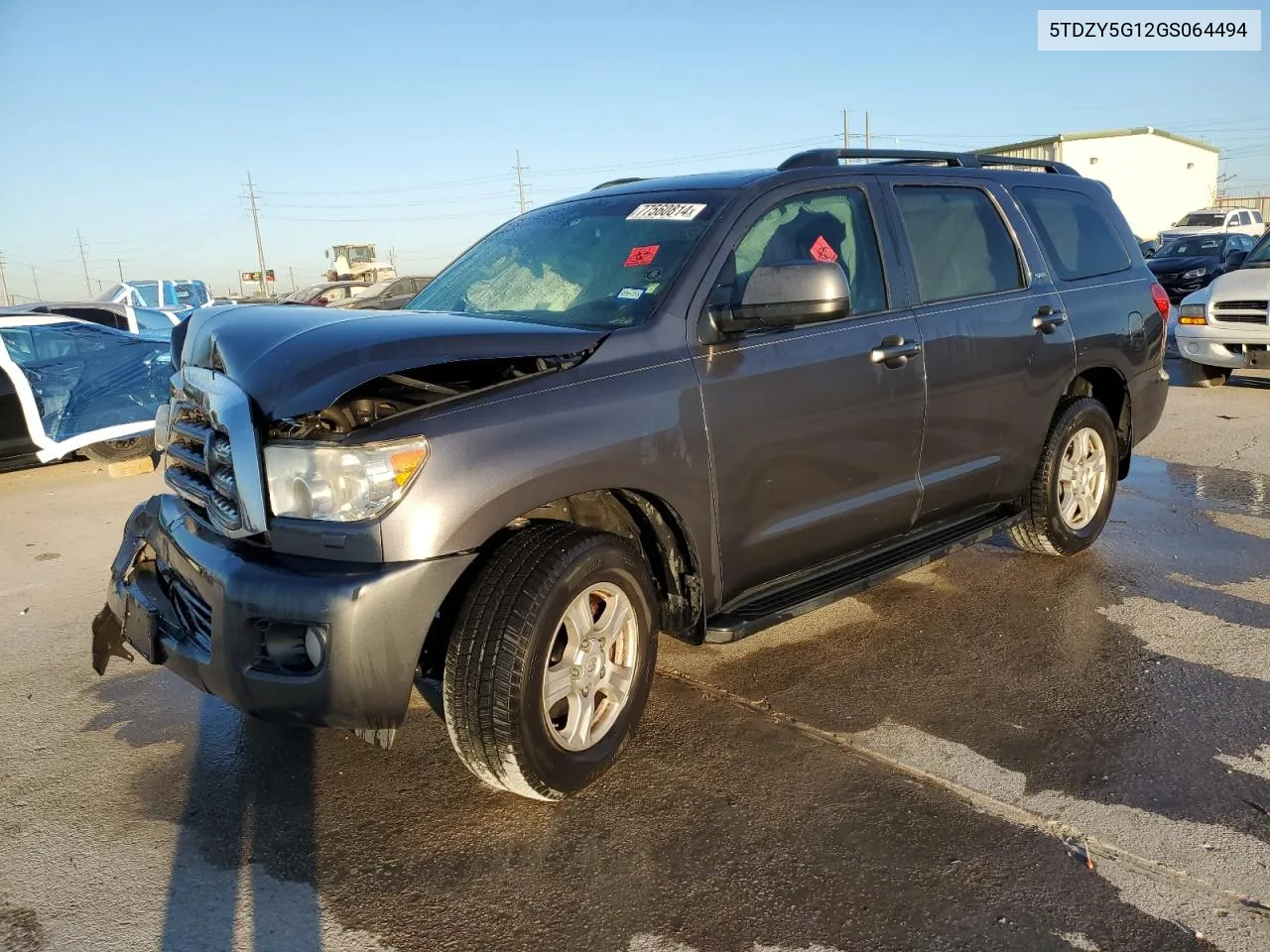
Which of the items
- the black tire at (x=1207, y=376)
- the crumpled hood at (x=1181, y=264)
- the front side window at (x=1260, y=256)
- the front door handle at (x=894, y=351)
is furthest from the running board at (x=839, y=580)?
the crumpled hood at (x=1181, y=264)

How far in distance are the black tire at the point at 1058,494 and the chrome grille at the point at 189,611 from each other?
363 cm

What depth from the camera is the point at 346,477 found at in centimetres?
250

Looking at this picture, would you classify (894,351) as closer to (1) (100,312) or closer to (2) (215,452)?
(2) (215,452)

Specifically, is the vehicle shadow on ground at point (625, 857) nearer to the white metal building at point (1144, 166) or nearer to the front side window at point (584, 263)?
the front side window at point (584, 263)

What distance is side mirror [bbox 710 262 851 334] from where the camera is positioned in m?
3.12

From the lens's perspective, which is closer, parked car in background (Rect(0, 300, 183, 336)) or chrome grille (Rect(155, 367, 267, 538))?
chrome grille (Rect(155, 367, 267, 538))

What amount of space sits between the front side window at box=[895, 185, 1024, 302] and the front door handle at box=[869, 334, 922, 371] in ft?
1.00

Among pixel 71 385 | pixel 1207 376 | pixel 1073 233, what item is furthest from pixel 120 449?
pixel 1207 376

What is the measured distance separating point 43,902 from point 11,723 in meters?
1.32

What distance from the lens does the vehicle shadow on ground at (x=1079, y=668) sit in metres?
3.05

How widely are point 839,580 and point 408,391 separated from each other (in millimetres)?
1715

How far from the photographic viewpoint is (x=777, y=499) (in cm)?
337

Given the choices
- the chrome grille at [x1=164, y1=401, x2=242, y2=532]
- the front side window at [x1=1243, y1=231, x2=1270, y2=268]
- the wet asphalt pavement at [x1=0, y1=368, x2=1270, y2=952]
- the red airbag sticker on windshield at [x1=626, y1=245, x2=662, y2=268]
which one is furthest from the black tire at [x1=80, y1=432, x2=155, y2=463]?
the front side window at [x1=1243, y1=231, x2=1270, y2=268]

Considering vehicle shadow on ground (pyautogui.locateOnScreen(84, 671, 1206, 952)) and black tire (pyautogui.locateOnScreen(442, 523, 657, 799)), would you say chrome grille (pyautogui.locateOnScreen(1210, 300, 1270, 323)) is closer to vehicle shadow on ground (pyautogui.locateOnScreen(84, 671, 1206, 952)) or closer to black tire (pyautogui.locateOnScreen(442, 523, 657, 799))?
vehicle shadow on ground (pyautogui.locateOnScreen(84, 671, 1206, 952))
